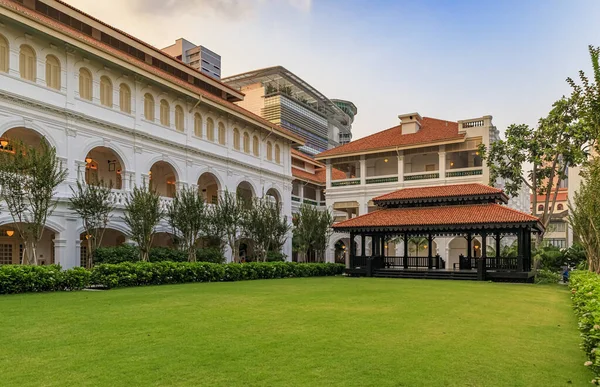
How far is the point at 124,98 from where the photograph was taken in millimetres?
23594

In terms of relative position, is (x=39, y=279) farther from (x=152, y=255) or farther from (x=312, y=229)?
(x=312, y=229)

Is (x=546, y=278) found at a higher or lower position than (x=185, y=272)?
lower

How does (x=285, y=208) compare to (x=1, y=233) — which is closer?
(x=1, y=233)

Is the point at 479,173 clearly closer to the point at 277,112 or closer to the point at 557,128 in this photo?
the point at 557,128

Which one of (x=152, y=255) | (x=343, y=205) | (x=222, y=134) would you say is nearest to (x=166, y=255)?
(x=152, y=255)

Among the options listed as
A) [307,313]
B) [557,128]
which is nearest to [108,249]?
[307,313]

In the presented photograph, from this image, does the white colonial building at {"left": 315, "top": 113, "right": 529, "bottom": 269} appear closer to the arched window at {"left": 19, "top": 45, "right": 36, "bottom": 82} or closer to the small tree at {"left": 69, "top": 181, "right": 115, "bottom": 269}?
the small tree at {"left": 69, "top": 181, "right": 115, "bottom": 269}

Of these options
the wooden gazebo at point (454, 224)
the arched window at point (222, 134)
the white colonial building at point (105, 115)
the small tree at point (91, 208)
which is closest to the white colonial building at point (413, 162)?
the wooden gazebo at point (454, 224)

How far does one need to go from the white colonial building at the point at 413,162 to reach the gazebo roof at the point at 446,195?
6885 mm

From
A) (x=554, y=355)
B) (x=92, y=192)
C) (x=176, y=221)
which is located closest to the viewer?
(x=554, y=355)

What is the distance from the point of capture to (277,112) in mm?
52000

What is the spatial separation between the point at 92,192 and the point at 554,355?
59.3 feet

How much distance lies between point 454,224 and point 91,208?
54.8 ft

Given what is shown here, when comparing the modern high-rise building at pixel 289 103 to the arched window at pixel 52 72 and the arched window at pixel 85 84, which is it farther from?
the arched window at pixel 52 72
